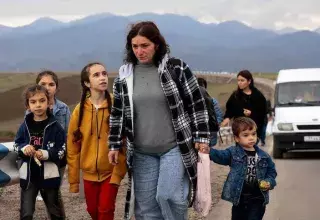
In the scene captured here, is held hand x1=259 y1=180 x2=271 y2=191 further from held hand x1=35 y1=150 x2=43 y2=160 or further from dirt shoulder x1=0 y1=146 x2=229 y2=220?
dirt shoulder x1=0 y1=146 x2=229 y2=220

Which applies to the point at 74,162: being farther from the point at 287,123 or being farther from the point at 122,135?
the point at 287,123

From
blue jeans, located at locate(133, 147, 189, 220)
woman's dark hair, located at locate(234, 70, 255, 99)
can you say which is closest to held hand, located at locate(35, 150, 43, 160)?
blue jeans, located at locate(133, 147, 189, 220)

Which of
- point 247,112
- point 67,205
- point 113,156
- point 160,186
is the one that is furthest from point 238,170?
point 247,112

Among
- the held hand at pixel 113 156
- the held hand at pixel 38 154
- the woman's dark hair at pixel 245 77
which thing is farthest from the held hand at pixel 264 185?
the woman's dark hair at pixel 245 77

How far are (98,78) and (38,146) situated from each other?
0.82 m

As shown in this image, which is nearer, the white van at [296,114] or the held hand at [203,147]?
the held hand at [203,147]

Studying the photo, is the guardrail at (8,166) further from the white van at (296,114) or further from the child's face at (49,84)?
the white van at (296,114)

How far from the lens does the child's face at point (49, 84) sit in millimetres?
6832

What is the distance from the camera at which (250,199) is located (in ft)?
19.9

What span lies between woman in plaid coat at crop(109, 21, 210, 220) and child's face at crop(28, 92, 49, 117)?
851 millimetres

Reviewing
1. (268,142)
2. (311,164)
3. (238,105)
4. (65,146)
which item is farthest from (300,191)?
(268,142)

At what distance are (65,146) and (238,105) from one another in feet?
13.4

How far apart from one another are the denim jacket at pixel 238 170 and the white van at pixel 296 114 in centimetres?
970

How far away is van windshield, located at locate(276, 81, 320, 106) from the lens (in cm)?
1616
